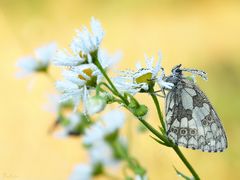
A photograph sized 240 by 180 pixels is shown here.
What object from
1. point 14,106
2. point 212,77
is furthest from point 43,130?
point 212,77

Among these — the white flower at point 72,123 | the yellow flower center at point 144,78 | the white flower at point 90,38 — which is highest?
the white flower at point 72,123

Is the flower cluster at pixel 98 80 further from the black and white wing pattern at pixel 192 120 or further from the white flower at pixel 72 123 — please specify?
the white flower at pixel 72 123

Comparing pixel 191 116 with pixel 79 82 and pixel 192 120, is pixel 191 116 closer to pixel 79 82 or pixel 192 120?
pixel 192 120

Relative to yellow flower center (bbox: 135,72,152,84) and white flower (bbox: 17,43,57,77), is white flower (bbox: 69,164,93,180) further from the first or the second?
yellow flower center (bbox: 135,72,152,84)

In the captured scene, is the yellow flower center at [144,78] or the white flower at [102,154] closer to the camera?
the yellow flower center at [144,78]

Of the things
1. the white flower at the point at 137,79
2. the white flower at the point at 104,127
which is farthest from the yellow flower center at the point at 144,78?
the white flower at the point at 104,127

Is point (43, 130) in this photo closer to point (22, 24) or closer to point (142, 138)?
point (142, 138)

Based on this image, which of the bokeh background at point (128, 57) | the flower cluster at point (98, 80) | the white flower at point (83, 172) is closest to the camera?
the flower cluster at point (98, 80)
